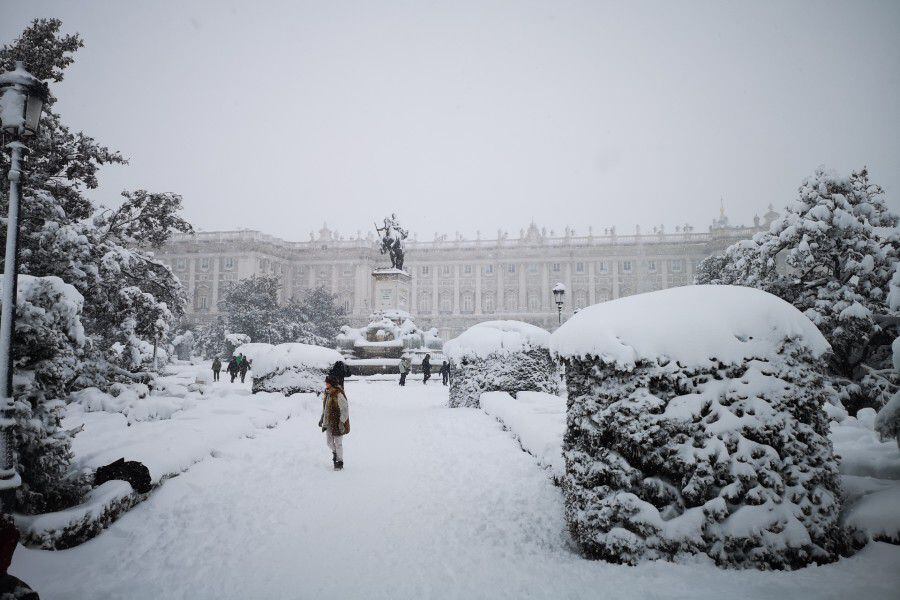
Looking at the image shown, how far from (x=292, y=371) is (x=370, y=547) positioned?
1008cm

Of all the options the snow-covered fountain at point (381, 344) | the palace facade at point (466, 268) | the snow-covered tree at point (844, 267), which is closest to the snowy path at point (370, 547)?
the snow-covered tree at point (844, 267)

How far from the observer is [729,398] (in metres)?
3.49

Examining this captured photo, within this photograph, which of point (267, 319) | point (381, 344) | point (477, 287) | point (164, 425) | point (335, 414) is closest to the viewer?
point (335, 414)

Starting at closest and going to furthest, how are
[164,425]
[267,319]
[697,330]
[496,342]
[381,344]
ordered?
[697,330] < [164,425] < [496,342] < [381,344] < [267,319]

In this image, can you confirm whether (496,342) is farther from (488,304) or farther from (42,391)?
(488,304)

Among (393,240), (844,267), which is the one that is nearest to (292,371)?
(393,240)

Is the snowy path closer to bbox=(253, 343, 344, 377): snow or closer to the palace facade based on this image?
bbox=(253, 343, 344, 377): snow

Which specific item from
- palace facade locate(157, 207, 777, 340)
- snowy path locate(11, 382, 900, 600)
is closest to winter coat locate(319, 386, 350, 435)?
snowy path locate(11, 382, 900, 600)

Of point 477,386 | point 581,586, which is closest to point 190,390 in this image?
point 477,386

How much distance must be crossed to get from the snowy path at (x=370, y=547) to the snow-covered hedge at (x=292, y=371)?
6.42 metres

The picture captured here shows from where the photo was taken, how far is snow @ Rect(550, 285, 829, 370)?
141 inches

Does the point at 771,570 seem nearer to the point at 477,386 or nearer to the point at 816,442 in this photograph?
the point at 816,442

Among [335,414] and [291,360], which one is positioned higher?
[291,360]

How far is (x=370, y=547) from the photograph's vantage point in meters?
4.08
